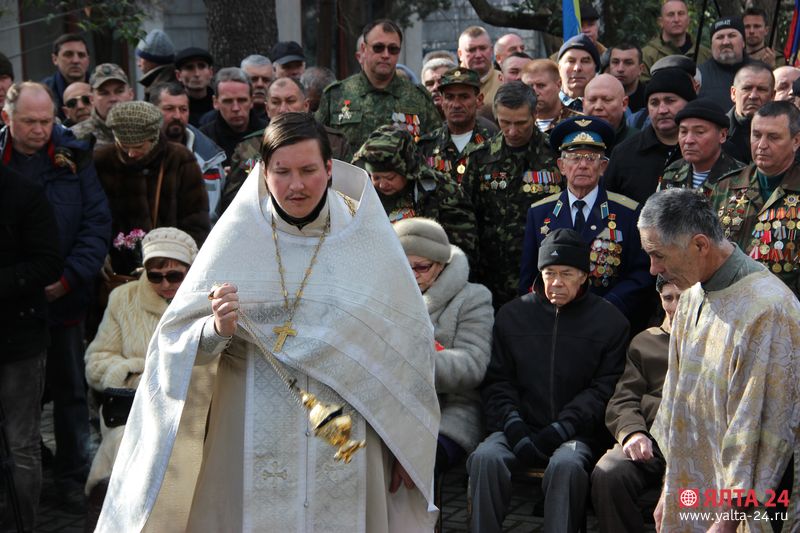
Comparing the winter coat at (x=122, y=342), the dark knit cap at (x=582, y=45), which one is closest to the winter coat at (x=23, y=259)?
the winter coat at (x=122, y=342)

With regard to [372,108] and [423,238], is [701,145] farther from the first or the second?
[372,108]

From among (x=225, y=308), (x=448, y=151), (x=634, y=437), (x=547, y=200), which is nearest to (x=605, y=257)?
(x=547, y=200)

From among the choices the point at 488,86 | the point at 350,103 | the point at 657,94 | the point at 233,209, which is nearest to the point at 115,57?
the point at 488,86

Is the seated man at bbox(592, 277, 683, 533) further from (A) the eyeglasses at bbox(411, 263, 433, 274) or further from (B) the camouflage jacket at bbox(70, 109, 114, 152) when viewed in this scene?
(B) the camouflage jacket at bbox(70, 109, 114, 152)

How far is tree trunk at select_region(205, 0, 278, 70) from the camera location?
12719 mm

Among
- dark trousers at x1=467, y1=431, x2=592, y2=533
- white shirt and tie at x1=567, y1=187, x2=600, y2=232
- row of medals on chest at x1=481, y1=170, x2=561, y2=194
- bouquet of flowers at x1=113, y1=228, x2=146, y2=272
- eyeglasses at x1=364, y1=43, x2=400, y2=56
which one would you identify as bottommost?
dark trousers at x1=467, y1=431, x2=592, y2=533

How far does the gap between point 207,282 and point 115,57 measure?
14180mm

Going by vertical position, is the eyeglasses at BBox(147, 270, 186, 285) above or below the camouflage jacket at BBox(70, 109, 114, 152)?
below

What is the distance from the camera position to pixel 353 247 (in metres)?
4.29

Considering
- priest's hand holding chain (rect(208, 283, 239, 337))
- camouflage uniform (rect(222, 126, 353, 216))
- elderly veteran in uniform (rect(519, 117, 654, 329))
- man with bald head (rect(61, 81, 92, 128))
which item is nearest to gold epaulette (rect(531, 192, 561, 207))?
elderly veteran in uniform (rect(519, 117, 654, 329))

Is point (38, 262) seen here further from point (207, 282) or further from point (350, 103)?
point (350, 103)

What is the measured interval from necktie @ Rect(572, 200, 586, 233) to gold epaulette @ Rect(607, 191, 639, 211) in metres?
0.17

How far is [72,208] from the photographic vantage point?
22.8ft

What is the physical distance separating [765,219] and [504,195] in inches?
69.3
